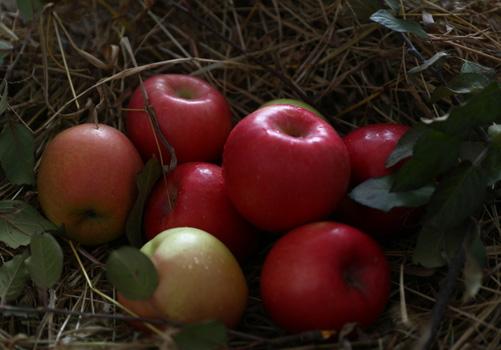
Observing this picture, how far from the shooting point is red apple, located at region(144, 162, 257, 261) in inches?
43.8

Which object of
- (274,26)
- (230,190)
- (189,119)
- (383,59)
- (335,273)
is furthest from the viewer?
(274,26)

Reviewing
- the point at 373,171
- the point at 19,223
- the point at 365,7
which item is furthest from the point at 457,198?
the point at 19,223

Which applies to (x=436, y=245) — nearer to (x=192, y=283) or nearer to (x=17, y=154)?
(x=192, y=283)

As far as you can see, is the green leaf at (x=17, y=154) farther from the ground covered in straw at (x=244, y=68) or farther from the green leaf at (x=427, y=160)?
the green leaf at (x=427, y=160)

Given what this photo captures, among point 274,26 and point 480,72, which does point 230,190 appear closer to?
point 480,72

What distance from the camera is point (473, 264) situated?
2.91 ft

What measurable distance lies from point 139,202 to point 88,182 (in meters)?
0.10

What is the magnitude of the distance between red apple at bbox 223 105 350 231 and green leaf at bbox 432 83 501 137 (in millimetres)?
175

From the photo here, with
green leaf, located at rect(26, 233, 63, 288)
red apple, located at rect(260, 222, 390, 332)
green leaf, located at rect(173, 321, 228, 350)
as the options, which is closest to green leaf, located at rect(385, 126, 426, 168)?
red apple, located at rect(260, 222, 390, 332)

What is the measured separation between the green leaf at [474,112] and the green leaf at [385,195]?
0.10 metres

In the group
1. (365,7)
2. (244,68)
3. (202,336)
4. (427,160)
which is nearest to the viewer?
(202,336)

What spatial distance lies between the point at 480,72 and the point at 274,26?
0.54 meters

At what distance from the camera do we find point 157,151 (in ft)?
4.07

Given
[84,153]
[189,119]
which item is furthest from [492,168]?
[84,153]
